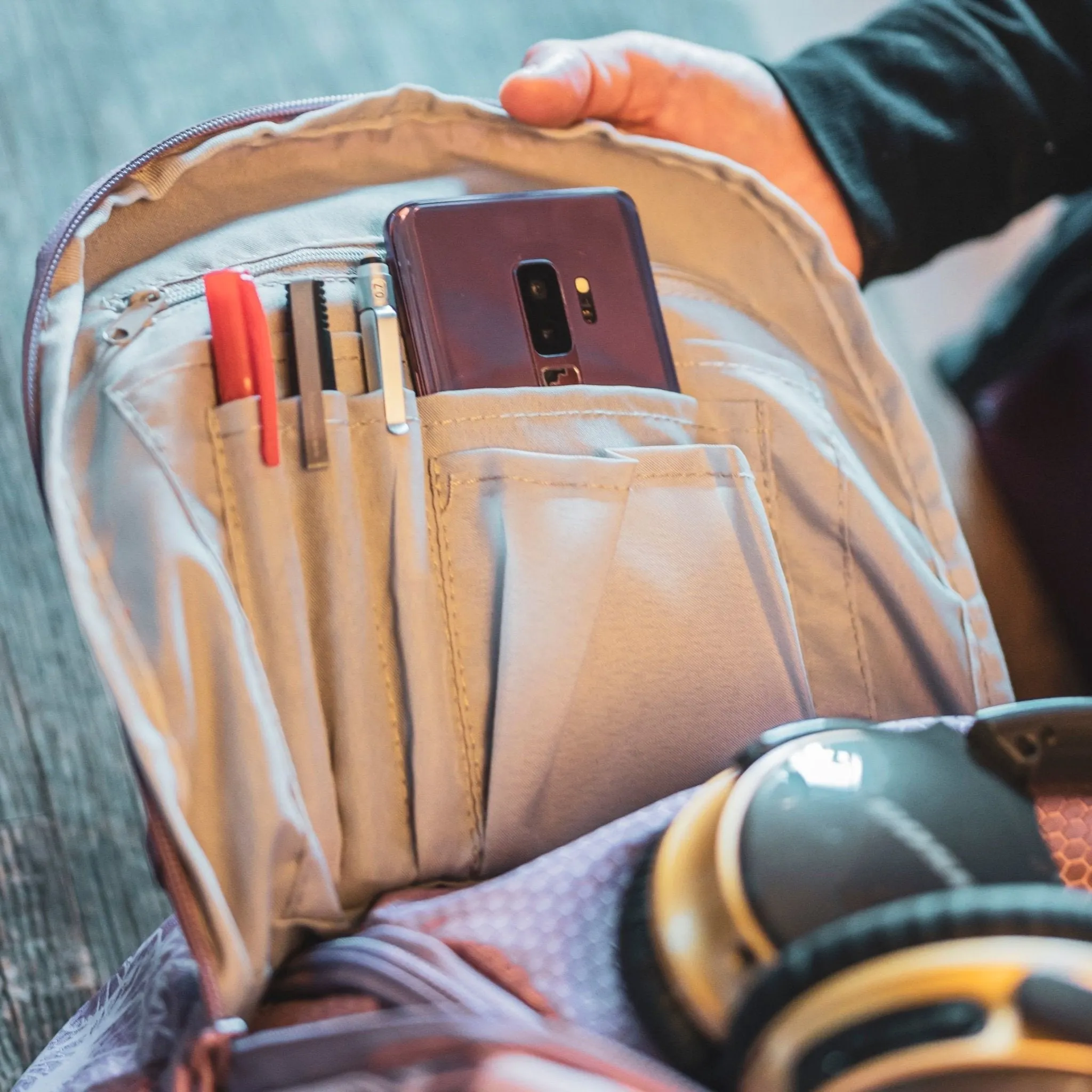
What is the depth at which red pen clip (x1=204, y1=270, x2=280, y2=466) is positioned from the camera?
378mm

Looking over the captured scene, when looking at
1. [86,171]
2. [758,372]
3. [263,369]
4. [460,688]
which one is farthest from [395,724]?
[86,171]

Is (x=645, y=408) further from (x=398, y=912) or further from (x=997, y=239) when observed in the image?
(x=997, y=239)

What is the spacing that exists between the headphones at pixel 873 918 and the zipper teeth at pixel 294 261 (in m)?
0.25

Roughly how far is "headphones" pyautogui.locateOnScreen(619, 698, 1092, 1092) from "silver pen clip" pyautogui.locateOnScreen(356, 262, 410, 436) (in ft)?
0.59

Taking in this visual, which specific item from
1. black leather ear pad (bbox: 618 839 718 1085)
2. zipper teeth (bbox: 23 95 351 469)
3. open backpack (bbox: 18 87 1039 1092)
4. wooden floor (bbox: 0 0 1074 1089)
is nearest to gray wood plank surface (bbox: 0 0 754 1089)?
wooden floor (bbox: 0 0 1074 1089)

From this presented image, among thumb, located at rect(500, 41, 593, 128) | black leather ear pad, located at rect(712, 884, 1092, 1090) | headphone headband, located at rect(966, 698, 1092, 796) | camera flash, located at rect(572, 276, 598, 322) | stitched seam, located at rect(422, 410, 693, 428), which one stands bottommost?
headphone headband, located at rect(966, 698, 1092, 796)

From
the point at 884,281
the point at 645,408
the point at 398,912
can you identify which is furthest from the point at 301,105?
the point at 884,281

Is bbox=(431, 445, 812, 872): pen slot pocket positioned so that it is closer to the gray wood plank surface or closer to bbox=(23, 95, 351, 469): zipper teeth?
bbox=(23, 95, 351, 469): zipper teeth

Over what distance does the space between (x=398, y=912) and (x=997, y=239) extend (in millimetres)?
810

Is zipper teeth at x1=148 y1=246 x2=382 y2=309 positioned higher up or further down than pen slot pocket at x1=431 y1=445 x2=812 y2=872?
higher up

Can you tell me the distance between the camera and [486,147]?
0.49 metres

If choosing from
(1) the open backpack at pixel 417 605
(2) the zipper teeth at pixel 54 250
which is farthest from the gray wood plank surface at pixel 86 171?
(2) the zipper teeth at pixel 54 250

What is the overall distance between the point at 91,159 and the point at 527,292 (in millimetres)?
437

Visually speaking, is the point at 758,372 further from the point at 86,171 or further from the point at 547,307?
the point at 86,171
